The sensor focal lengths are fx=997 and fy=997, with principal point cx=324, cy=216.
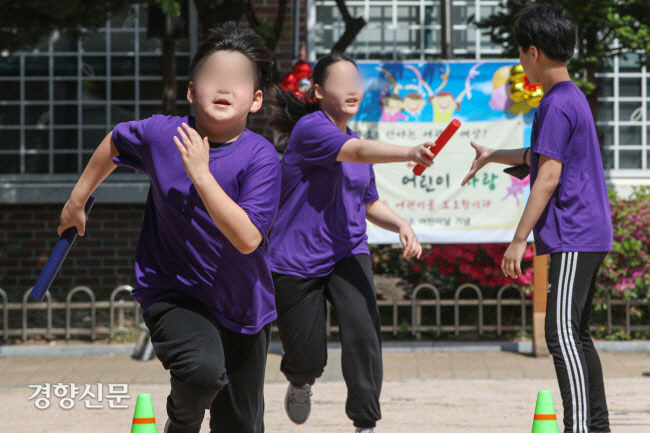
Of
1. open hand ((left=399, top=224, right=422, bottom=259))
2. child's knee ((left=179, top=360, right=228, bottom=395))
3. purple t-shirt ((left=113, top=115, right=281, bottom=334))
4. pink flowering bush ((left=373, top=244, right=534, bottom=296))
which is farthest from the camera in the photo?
pink flowering bush ((left=373, top=244, right=534, bottom=296))

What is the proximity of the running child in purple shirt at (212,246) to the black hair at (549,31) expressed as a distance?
1.21 m

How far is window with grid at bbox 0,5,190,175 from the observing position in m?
11.0

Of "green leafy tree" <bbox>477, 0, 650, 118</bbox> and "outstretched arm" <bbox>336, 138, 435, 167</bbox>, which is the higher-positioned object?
"green leafy tree" <bbox>477, 0, 650, 118</bbox>

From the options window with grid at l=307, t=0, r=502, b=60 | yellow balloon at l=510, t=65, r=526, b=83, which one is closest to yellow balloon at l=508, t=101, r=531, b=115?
yellow balloon at l=510, t=65, r=526, b=83

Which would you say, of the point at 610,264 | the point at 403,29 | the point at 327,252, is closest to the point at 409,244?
the point at 327,252

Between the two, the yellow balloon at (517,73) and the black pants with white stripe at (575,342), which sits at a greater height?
the yellow balloon at (517,73)

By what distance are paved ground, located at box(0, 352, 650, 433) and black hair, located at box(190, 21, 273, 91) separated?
7.84ft

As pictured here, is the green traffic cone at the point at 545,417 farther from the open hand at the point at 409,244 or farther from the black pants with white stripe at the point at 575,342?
the open hand at the point at 409,244

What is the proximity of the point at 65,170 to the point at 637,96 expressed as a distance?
6.37m

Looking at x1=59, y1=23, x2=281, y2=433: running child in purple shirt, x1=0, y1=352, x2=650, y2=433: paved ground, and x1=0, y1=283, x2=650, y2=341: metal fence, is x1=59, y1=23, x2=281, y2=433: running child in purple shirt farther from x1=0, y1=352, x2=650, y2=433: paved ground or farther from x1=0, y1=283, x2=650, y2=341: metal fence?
x1=0, y1=283, x2=650, y2=341: metal fence

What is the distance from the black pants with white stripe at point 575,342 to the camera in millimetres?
4023

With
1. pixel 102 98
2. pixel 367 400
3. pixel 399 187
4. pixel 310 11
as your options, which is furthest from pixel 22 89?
pixel 367 400

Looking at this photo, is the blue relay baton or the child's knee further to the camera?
the blue relay baton

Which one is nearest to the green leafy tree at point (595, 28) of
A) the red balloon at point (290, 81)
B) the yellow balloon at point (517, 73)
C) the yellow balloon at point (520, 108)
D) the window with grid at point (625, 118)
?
the yellow balloon at point (517, 73)
